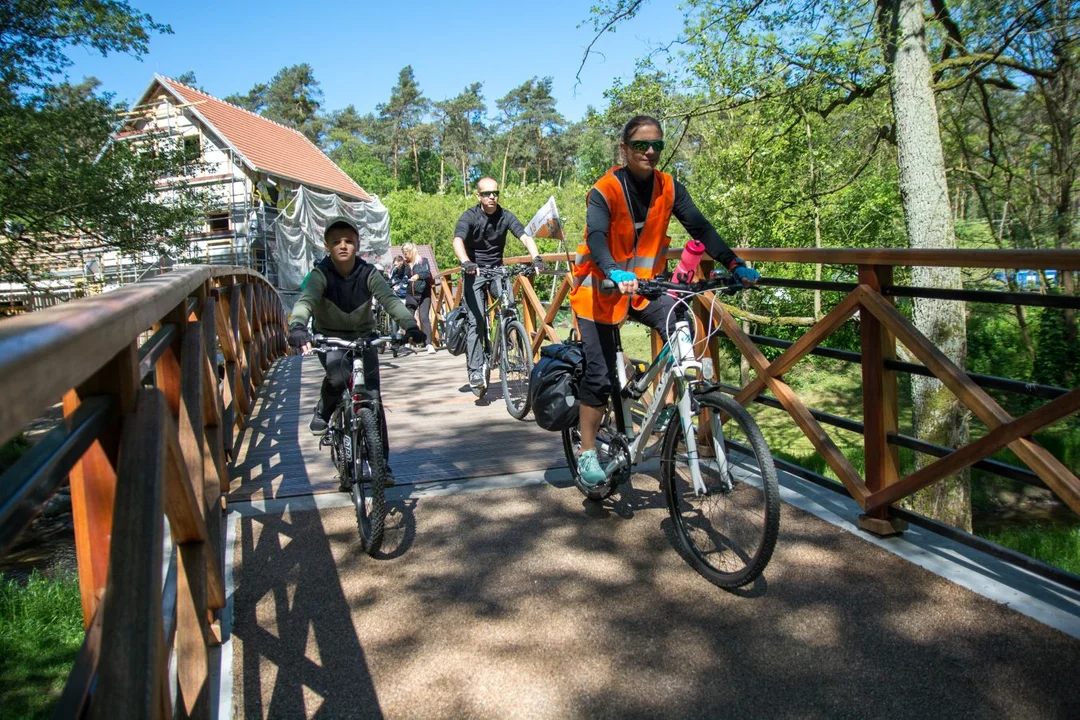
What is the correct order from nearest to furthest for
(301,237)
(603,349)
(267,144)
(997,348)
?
(603,349), (997,348), (301,237), (267,144)

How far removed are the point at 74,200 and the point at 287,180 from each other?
2232 centimetres

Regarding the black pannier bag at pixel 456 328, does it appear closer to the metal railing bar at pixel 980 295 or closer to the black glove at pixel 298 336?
the black glove at pixel 298 336

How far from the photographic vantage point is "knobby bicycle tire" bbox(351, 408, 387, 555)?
3.78m

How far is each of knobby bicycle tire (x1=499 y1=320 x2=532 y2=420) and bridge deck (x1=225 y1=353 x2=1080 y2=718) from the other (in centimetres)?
241

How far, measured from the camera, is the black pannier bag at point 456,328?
26.3 ft

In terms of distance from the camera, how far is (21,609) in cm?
545

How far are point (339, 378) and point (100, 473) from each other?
8.77 feet

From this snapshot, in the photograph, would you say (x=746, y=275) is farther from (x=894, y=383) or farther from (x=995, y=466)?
(x=995, y=466)

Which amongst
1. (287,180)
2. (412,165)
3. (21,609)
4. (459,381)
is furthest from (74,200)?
(412,165)

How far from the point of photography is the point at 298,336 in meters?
4.04

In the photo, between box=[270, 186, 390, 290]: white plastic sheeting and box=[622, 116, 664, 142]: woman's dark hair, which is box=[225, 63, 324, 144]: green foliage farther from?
box=[622, 116, 664, 142]: woman's dark hair

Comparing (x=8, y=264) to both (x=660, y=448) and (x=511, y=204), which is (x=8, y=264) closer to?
(x=660, y=448)

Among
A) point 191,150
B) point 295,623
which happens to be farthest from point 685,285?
point 191,150

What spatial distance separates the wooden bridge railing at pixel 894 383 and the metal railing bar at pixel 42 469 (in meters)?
2.60
